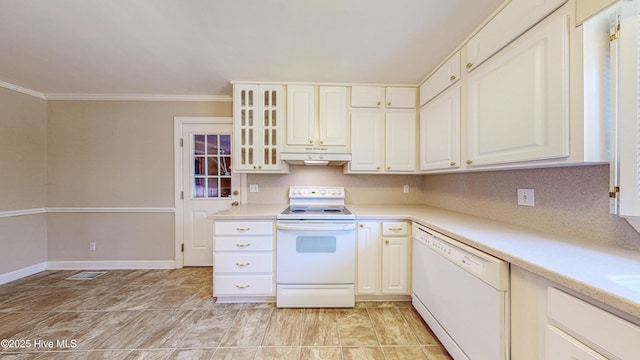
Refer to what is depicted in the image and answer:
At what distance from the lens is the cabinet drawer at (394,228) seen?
209 cm

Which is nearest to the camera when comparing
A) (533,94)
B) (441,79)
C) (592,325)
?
(592,325)

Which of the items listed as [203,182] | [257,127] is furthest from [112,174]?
[257,127]

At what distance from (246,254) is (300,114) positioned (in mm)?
1574

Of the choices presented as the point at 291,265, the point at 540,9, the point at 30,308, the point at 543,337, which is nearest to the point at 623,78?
the point at 540,9

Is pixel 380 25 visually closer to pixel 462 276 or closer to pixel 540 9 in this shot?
pixel 540 9

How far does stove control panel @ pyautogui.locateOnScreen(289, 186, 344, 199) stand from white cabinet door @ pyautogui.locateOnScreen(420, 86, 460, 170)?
102 centimetres

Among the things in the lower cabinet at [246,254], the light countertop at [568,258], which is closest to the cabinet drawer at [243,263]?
the lower cabinet at [246,254]

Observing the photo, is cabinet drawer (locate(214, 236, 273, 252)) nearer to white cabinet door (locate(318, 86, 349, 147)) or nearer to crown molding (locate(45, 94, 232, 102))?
white cabinet door (locate(318, 86, 349, 147))

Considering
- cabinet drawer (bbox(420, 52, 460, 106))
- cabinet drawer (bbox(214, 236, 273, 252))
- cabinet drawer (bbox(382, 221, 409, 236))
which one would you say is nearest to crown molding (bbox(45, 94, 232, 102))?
cabinet drawer (bbox(214, 236, 273, 252))

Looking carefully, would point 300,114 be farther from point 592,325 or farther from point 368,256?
point 592,325

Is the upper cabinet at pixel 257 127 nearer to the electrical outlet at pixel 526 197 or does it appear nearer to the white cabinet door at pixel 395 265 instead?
the white cabinet door at pixel 395 265

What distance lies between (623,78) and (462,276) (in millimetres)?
1140

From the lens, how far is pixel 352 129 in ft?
8.25

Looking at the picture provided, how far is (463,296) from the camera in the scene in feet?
4.26
